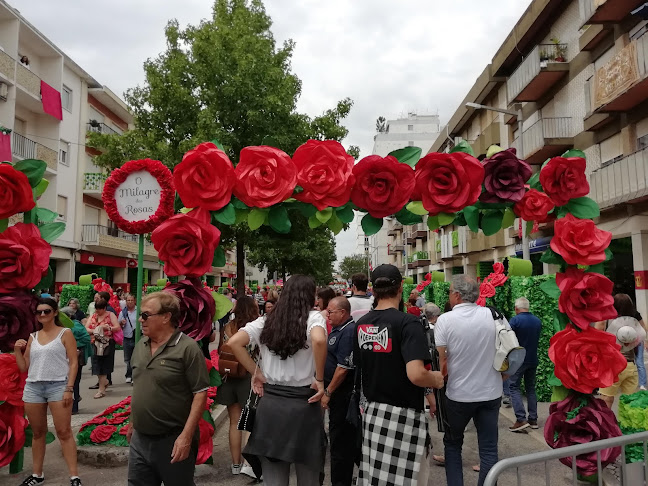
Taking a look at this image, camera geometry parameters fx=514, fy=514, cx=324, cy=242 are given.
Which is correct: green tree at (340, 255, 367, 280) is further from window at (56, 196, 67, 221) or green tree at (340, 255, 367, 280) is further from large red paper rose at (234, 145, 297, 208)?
large red paper rose at (234, 145, 297, 208)

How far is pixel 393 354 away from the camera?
133 inches

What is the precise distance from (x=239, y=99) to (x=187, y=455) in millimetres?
13695

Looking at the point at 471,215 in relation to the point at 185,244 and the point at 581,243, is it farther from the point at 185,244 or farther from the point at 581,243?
the point at 185,244

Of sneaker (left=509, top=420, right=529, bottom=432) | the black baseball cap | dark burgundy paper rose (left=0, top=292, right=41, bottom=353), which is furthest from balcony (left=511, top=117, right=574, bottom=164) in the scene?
dark burgundy paper rose (left=0, top=292, right=41, bottom=353)

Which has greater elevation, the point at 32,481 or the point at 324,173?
Result: the point at 324,173

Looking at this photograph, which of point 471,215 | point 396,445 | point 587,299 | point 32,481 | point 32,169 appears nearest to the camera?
point 396,445

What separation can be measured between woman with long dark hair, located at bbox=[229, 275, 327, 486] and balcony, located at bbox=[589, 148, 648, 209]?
13983mm

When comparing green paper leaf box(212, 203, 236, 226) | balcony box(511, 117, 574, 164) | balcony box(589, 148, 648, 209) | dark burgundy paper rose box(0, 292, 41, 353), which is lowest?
dark burgundy paper rose box(0, 292, 41, 353)

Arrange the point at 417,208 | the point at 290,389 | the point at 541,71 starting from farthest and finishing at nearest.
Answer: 1. the point at 541,71
2. the point at 417,208
3. the point at 290,389

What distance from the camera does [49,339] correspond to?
4.74m

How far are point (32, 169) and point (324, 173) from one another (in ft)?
8.13

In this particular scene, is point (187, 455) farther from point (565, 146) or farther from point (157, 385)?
point (565, 146)


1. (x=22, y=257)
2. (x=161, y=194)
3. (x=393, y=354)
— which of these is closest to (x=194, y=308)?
(x=161, y=194)

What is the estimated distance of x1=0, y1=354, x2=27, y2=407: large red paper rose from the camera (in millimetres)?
4242
